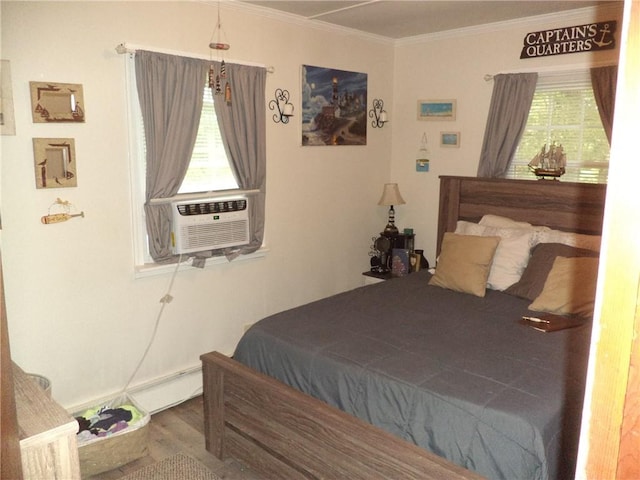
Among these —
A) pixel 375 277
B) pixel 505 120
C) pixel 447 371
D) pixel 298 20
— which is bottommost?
pixel 375 277

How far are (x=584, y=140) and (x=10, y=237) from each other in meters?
3.56

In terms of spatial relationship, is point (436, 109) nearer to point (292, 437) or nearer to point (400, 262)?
point (400, 262)

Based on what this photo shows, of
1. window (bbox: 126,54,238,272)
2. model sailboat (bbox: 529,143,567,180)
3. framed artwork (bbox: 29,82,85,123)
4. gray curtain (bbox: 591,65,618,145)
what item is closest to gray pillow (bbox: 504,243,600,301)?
model sailboat (bbox: 529,143,567,180)

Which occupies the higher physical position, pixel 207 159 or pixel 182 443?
pixel 207 159

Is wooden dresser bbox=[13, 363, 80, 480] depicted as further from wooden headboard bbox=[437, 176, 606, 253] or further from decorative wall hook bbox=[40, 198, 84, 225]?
wooden headboard bbox=[437, 176, 606, 253]

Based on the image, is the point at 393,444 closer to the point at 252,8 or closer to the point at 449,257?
the point at 449,257

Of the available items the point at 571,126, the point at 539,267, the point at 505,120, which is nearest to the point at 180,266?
the point at 539,267

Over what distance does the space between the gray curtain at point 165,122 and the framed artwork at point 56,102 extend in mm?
340

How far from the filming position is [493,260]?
3346mm

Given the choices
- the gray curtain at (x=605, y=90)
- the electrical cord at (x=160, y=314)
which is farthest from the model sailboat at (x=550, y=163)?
the electrical cord at (x=160, y=314)

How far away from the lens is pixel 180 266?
10.7 feet

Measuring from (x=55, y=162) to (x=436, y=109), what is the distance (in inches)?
114

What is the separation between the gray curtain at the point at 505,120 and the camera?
3.75 m

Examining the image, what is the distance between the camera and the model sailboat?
360 cm
